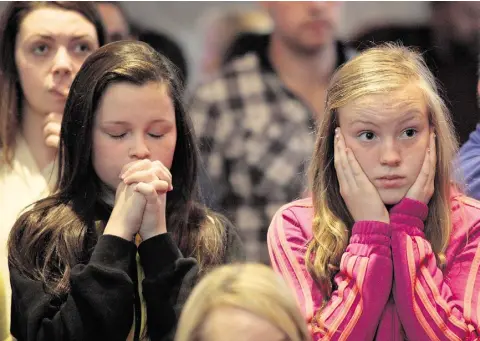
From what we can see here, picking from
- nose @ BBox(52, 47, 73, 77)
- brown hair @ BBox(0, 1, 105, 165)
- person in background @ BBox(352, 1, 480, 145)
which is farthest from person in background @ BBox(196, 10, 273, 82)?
nose @ BBox(52, 47, 73, 77)

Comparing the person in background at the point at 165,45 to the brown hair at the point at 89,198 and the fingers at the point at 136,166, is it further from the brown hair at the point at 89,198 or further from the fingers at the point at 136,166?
the fingers at the point at 136,166

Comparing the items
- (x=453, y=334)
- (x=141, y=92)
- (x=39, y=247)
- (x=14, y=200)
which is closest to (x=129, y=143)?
(x=141, y=92)

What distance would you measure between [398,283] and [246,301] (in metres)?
0.45

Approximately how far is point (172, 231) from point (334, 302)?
0.40 metres

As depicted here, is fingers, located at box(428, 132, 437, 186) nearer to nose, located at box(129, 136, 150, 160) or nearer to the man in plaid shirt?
nose, located at box(129, 136, 150, 160)

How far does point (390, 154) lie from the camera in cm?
229

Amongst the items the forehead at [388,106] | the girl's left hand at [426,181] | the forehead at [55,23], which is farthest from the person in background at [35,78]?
the girl's left hand at [426,181]

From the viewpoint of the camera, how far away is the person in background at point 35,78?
2.76 metres

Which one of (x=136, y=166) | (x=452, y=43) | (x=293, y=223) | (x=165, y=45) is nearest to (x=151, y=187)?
(x=136, y=166)

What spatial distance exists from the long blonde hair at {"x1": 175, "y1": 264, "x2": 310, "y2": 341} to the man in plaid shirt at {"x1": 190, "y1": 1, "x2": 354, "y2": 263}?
1.07 metres

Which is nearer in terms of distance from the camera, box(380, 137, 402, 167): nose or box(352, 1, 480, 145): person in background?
box(380, 137, 402, 167): nose

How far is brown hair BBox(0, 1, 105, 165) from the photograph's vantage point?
283 centimetres

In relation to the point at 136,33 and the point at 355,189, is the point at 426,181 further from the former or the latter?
the point at 136,33

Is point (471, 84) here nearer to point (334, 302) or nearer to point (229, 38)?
point (229, 38)
